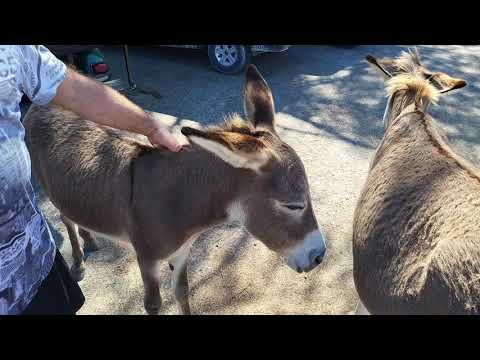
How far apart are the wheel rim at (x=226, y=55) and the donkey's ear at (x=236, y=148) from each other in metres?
5.97

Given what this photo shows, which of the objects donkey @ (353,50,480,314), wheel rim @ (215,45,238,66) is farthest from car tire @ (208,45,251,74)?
donkey @ (353,50,480,314)

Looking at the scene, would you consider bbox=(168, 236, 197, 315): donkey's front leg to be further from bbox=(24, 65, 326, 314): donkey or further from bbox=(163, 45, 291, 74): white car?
bbox=(163, 45, 291, 74): white car

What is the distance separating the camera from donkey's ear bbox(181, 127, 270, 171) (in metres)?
1.78

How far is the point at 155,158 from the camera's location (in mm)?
2355

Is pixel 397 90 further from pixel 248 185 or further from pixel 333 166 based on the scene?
pixel 333 166

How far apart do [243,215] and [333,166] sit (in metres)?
3.04

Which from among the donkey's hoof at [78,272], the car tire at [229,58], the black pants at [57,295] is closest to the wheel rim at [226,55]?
the car tire at [229,58]

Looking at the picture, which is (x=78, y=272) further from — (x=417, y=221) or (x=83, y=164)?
(x=417, y=221)

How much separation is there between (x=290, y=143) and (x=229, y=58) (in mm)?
3133

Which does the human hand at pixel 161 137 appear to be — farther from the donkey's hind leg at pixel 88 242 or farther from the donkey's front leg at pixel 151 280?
the donkey's hind leg at pixel 88 242

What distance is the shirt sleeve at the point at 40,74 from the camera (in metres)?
1.45

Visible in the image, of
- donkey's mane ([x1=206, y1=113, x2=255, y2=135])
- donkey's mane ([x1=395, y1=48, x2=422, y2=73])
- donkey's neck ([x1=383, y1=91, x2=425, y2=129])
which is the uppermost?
donkey's mane ([x1=395, y1=48, x2=422, y2=73])

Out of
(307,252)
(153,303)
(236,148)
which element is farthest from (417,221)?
(153,303)
